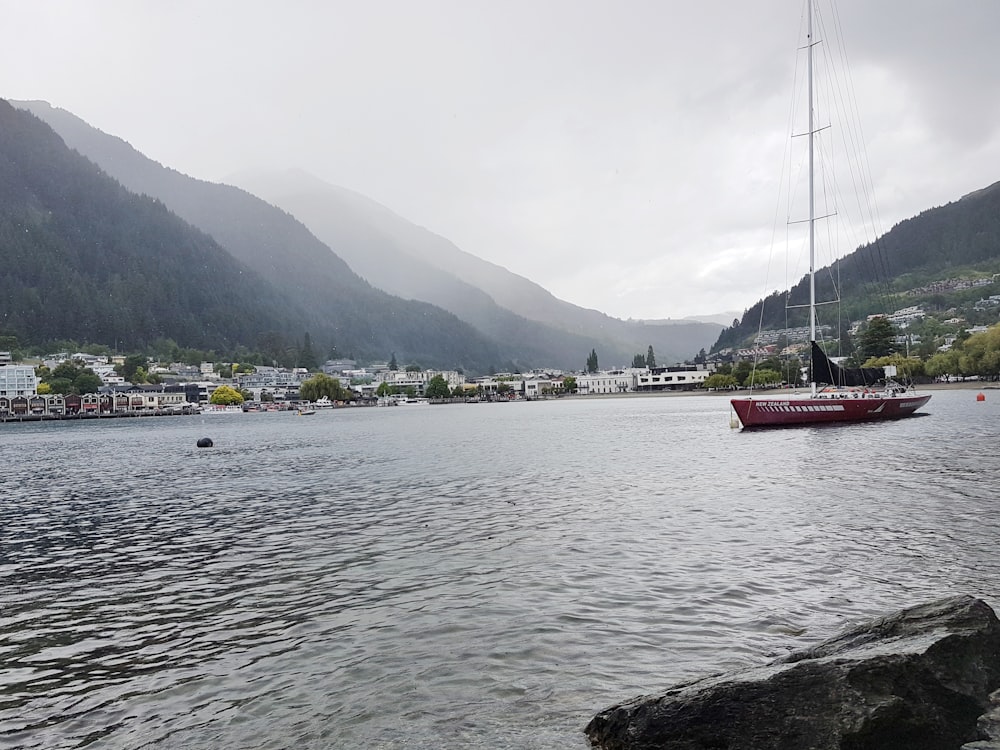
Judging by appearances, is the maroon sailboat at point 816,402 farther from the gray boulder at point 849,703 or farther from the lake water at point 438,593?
the gray boulder at point 849,703

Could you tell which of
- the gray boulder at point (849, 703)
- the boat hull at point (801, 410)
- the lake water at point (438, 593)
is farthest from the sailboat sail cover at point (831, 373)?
the gray boulder at point (849, 703)

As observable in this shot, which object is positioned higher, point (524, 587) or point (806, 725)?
point (806, 725)

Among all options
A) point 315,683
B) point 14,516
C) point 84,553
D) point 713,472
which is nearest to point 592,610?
point 315,683

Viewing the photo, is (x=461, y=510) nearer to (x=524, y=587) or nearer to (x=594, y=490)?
(x=594, y=490)

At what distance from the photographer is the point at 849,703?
5.66 meters

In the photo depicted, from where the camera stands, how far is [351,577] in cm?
1453

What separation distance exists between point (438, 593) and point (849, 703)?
8.57 metres

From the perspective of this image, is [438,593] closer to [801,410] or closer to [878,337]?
[801,410]

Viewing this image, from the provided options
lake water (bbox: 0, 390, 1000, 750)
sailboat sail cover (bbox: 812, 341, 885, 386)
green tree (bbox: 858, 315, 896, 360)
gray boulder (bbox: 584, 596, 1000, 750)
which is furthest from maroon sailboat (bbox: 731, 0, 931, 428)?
green tree (bbox: 858, 315, 896, 360)

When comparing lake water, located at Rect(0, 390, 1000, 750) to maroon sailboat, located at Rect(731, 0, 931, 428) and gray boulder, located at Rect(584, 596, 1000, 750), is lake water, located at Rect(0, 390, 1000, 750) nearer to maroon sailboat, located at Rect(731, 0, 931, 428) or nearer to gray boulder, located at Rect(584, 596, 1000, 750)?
gray boulder, located at Rect(584, 596, 1000, 750)

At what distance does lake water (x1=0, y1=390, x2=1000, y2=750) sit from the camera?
8234 millimetres

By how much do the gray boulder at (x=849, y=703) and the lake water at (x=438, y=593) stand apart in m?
1.30

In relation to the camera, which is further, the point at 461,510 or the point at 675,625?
the point at 461,510

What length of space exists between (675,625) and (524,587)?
11.4ft
